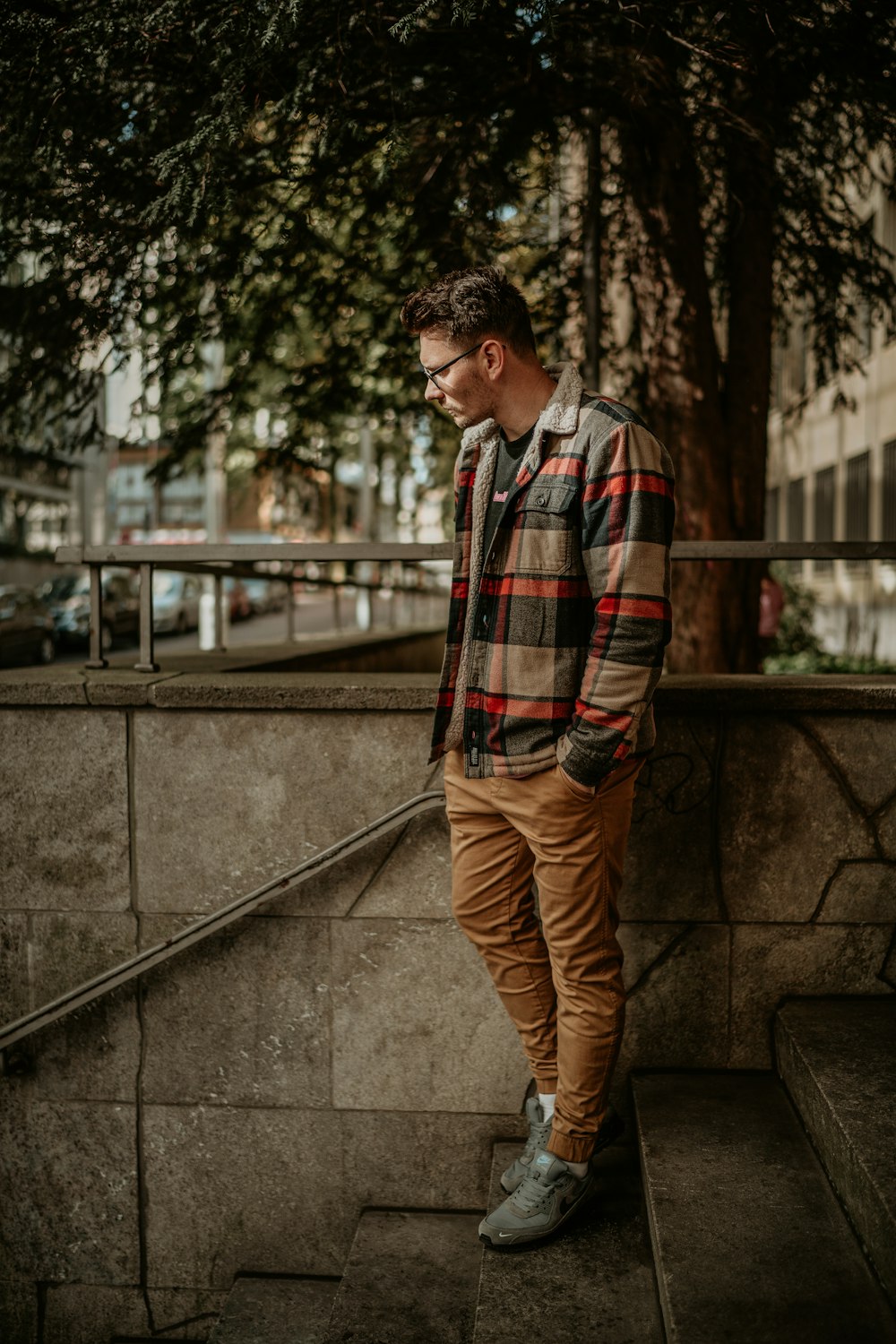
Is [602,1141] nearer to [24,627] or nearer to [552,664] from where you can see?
[552,664]

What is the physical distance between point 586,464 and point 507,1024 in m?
1.77

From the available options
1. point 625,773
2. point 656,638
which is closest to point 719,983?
point 625,773

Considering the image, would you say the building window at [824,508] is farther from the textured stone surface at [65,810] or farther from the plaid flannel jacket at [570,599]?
the plaid flannel jacket at [570,599]

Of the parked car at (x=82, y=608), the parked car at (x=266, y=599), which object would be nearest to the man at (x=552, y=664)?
the parked car at (x=82, y=608)

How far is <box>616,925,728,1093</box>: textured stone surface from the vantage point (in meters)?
3.34

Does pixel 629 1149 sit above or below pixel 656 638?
below

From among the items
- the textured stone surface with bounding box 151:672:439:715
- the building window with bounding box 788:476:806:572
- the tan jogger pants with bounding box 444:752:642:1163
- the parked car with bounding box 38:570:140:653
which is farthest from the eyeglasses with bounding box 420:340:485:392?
the building window with bounding box 788:476:806:572

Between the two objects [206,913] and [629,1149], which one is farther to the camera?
[206,913]

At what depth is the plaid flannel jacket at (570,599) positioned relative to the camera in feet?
7.83

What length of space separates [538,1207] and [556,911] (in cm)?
74

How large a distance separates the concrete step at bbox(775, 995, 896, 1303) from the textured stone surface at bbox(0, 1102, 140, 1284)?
2.04 m

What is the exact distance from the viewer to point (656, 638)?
2396 millimetres

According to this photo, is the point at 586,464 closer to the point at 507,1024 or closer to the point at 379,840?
the point at 379,840

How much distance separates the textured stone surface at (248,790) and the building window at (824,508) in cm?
1964
